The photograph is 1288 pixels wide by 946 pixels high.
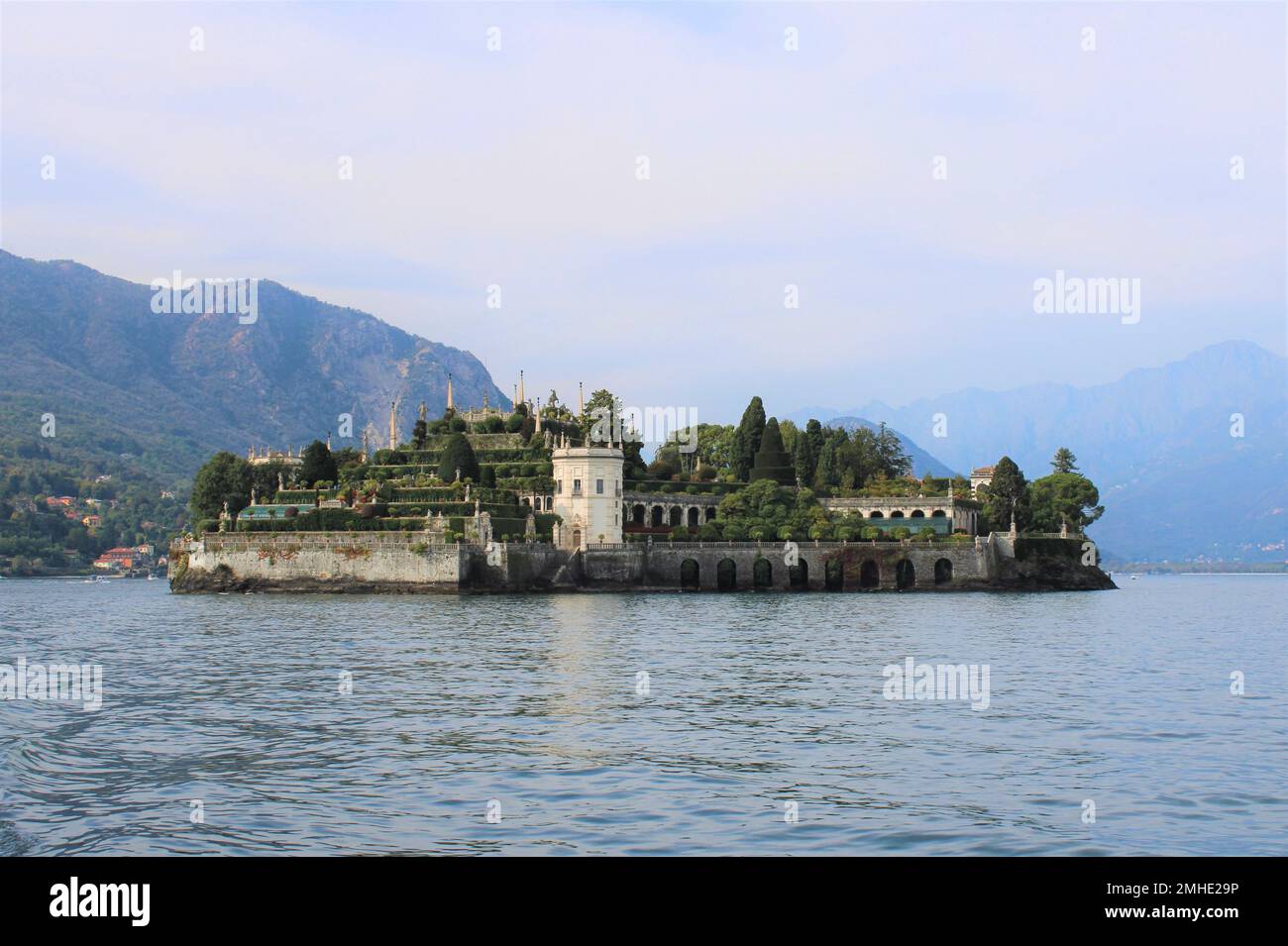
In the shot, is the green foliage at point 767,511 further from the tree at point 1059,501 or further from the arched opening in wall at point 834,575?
the tree at point 1059,501

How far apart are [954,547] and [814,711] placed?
83.4 metres

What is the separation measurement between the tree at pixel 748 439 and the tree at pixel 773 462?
9.07ft

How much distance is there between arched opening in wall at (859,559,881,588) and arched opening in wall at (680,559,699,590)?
13750 mm

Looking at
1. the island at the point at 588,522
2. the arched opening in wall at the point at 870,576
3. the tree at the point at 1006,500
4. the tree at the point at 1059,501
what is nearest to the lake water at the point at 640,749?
the island at the point at 588,522

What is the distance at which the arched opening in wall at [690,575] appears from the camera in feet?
387

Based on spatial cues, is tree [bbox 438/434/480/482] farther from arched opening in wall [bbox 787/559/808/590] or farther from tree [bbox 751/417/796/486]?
tree [bbox 751/417/796/486]

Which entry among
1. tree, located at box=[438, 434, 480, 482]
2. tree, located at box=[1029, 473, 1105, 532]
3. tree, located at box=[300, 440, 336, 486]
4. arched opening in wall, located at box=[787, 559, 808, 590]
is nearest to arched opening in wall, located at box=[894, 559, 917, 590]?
arched opening in wall, located at box=[787, 559, 808, 590]

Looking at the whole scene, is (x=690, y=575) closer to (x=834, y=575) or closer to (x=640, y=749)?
(x=834, y=575)

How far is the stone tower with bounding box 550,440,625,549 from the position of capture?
115 metres

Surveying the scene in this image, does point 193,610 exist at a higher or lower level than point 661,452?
lower
